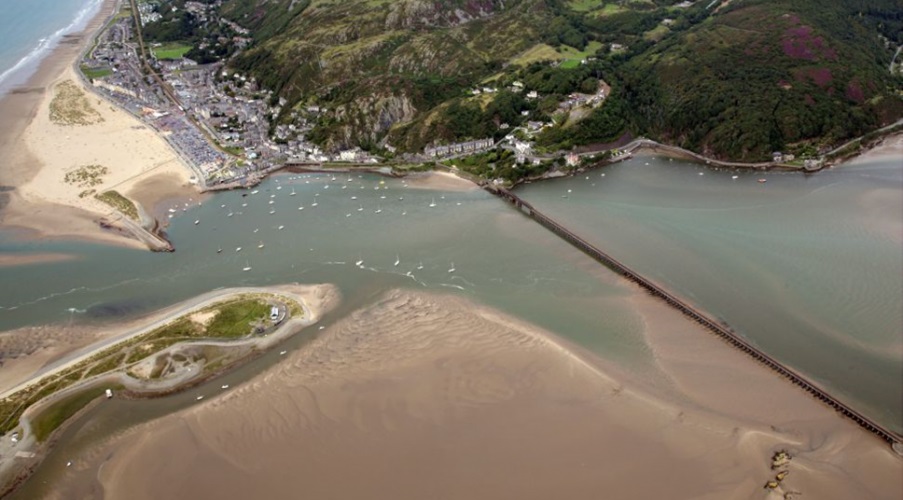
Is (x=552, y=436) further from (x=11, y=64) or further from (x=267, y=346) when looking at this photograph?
(x=11, y=64)

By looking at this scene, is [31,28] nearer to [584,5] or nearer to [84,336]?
[584,5]

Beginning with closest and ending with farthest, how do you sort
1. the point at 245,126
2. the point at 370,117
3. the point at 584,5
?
the point at 370,117
the point at 245,126
the point at 584,5

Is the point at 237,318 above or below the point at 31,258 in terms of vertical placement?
below

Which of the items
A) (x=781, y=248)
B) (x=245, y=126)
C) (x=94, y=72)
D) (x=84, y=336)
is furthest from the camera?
(x=94, y=72)

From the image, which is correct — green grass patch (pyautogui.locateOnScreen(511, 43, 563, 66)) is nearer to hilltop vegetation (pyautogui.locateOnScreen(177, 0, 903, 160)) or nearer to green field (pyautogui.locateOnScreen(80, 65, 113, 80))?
hilltop vegetation (pyautogui.locateOnScreen(177, 0, 903, 160))

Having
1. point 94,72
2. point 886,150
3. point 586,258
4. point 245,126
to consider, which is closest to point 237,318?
point 586,258

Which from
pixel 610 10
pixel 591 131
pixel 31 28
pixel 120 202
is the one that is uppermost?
pixel 31 28

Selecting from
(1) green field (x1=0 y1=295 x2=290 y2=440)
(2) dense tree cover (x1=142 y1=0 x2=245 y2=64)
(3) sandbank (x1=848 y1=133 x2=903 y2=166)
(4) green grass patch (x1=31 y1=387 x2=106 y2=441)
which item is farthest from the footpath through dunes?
(2) dense tree cover (x1=142 y1=0 x2=245 y2=64)
